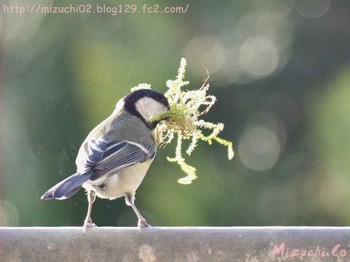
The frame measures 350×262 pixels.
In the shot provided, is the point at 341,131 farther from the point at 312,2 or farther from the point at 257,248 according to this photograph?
the point at 257,248

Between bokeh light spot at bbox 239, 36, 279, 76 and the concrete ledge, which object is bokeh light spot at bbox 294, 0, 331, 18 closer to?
bokeh light spot at bbox 239, 36, 279, 76

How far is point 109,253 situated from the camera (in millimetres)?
3049

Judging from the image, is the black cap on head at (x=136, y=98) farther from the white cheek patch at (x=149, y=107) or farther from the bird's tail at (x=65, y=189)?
the bird's tail at (x=65, y=189)

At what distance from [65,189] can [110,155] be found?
317 millimetres

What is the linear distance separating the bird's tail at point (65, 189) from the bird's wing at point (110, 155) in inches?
4.1

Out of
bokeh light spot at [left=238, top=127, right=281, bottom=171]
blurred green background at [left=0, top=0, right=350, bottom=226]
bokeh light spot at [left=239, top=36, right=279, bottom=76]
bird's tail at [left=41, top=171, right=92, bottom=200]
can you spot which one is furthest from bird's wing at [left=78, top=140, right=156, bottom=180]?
bokeh light spot at [left=239, top=36, right=279, bottom=76]

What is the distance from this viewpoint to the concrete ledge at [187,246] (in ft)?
9.96

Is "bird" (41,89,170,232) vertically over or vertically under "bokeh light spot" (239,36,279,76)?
under

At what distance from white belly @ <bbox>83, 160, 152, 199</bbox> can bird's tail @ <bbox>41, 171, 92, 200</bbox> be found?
0.21m

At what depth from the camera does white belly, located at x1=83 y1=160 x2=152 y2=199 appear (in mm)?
3592

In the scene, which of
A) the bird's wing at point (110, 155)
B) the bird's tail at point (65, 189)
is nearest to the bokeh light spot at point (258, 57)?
the bird's wing at point (110, 155)

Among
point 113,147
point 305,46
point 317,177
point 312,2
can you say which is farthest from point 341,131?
point 113,147

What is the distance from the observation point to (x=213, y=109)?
5.87 m

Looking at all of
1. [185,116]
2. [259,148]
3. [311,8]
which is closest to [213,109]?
[259,148]
